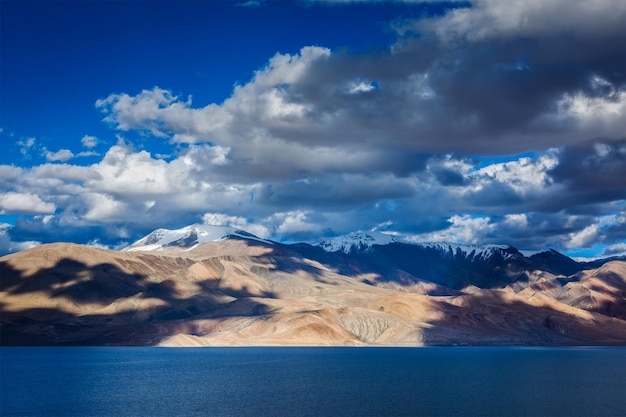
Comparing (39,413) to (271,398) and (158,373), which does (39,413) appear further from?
(158,373)

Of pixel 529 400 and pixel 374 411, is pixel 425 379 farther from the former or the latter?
pixel 374 411

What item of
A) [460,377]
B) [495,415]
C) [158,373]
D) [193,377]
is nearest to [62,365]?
[158,373]

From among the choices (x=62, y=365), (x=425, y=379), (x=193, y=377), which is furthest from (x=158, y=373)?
(x=425, y=379)

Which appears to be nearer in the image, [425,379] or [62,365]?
[425,379]

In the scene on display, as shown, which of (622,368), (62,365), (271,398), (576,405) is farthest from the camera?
(62,365)

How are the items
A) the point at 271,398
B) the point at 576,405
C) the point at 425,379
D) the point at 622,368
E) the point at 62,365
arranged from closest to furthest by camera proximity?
the point at 576,405 → the point at 271,398 → the point at 425,379 → the point at 622,368 → the point at 62,365

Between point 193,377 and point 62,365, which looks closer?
point 193,377
